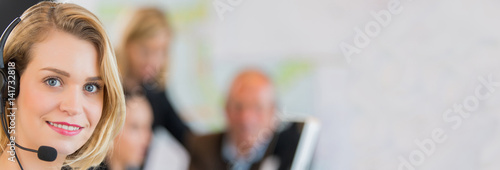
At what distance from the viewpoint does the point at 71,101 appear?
52.4 inches

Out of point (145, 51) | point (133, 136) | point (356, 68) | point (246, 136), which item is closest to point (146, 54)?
point (145, 51)

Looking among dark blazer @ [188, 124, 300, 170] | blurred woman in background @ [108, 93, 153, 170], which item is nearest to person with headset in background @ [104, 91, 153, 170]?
blurred woman in background @ [108, 93, 153, 170]

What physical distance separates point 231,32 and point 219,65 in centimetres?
9

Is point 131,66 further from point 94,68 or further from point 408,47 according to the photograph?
point 408,47

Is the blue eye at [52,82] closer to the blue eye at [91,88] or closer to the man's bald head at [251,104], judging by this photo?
the blue eye at [91,88]

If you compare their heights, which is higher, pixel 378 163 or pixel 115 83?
pixel 115 83

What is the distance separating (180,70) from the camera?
1.58m

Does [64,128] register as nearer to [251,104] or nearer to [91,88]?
[91,88]

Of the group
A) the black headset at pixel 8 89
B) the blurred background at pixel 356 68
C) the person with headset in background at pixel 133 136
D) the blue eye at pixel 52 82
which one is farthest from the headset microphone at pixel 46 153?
the blurred background at pixel 356 68

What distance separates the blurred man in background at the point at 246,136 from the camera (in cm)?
156

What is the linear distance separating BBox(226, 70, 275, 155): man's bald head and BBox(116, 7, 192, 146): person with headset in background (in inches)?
7.4

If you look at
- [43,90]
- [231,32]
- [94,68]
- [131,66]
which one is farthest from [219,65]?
[43,90]

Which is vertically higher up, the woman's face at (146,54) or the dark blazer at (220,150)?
the woman's face at (146,54)

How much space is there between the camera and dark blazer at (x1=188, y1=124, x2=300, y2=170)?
1.58 meters
